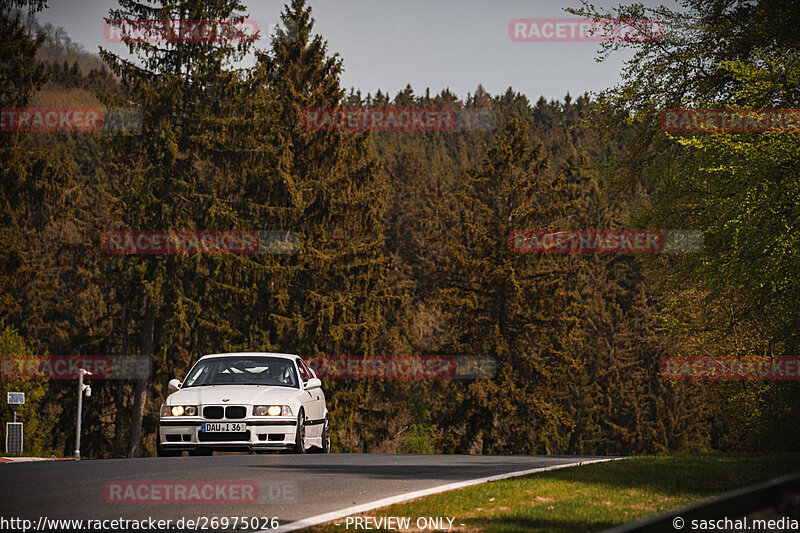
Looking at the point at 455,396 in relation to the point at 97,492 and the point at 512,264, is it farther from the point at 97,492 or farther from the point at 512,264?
the point at 97,492

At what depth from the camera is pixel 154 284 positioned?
35.8 meters

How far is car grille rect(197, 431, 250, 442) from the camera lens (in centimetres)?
1511

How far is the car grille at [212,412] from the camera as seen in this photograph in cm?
1507

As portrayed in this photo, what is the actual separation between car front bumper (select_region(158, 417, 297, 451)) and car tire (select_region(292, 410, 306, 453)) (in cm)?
27

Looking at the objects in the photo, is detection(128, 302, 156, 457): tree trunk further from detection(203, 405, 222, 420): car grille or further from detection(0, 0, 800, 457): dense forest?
detection(203, 405, 222, 420): car grille

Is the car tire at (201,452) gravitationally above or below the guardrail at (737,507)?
below

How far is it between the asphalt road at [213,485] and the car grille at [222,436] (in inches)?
20.2

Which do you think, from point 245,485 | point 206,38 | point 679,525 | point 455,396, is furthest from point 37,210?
point 679,525

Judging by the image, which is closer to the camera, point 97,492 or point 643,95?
point 97,492

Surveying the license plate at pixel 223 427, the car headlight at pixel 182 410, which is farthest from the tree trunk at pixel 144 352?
the license plate at pixel 223 427

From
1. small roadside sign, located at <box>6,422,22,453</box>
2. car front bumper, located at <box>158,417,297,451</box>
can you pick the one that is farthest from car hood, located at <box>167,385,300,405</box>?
small roadside sign, located at <box>6,422,22,453</box>

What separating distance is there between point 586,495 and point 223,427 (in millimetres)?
6648

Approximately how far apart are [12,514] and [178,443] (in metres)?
7.10

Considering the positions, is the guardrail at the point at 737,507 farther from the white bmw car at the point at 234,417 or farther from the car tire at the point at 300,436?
the car tire at the point at 300,436
